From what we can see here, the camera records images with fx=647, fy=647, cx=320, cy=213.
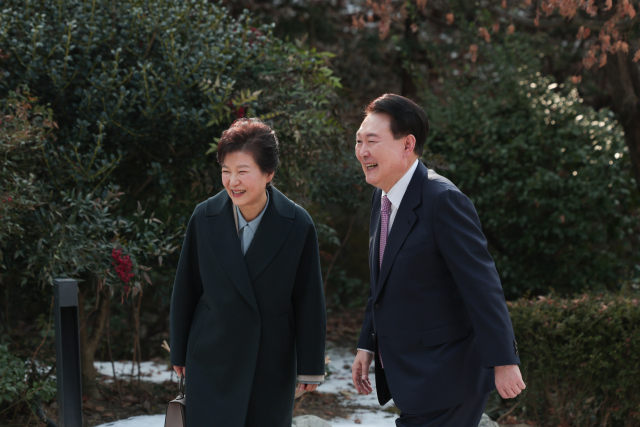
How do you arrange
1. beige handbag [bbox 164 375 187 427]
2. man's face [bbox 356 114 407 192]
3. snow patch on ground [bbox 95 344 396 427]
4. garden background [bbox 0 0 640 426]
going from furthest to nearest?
snow patch on ground [bbox 95 344 396 427] < garden background [bbox 0 0 640 426] < beige handbag [bbox 164 375 187 427] < man's face [bbox 356 114 407 192]

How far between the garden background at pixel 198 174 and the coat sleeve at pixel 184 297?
1201 millimetres

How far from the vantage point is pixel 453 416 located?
2297 mm

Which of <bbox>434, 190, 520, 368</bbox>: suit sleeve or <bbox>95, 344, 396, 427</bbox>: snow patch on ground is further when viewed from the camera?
<bbox>95, 344, 396, 427</bbox>: snow patch on ground

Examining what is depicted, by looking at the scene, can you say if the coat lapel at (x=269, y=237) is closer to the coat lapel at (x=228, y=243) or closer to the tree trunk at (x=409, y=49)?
the coat lapel at (x=228, y=243)

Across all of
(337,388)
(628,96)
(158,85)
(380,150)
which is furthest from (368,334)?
(628,96)

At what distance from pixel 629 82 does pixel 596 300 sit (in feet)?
9.49

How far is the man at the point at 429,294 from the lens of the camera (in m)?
2.19

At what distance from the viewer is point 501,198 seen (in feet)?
20.9

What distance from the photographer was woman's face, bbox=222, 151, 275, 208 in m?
2.54

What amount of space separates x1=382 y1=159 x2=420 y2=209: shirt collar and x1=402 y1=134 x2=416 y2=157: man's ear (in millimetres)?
68

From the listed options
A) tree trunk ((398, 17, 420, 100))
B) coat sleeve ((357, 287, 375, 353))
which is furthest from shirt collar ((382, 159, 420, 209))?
tree trunk ((398, 17, 420, 100))

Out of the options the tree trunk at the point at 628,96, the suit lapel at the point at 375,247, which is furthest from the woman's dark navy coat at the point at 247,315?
the tree trunk at the point at 628,96

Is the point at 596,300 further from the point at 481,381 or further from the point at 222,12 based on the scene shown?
the point at 222,12

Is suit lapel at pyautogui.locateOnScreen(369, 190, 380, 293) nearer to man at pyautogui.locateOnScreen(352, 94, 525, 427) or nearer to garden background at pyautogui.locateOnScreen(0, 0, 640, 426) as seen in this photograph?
man at pyautogui.locateOnScreen(352, 94, 525, 427)
